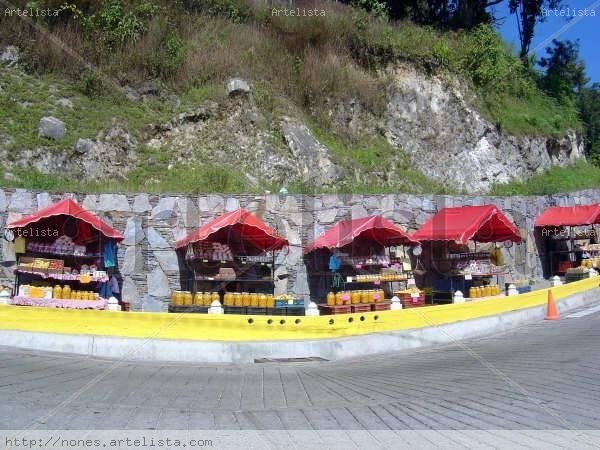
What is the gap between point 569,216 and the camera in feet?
69.6

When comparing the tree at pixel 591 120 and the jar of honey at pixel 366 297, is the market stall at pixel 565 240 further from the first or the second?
the tree at pixel 591 120

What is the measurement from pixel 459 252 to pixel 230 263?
290 inches

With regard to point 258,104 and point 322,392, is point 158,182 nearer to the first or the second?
point 258,104

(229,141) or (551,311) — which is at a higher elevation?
(229,141)

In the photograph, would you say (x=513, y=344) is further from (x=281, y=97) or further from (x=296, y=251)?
(x=281, y=97)

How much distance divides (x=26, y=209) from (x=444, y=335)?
35.1ft

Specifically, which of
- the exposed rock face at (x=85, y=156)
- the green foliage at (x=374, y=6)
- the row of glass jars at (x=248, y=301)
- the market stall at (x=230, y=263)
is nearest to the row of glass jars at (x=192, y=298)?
the market stall at (x=230, y=263)

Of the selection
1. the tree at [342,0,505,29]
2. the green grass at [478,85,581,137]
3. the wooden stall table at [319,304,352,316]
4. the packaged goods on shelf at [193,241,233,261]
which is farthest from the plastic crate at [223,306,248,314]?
the tree at [342,0,505,29]

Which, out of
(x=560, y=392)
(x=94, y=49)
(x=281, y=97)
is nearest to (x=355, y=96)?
(x=281, y=97)

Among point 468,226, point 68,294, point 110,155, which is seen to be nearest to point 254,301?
point 68,294

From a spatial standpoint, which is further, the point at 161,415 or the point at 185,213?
the point at 185,213

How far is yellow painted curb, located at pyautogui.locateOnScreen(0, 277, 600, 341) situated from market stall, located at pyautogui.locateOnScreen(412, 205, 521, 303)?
477cm

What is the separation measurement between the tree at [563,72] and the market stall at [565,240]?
1476 centimetres
